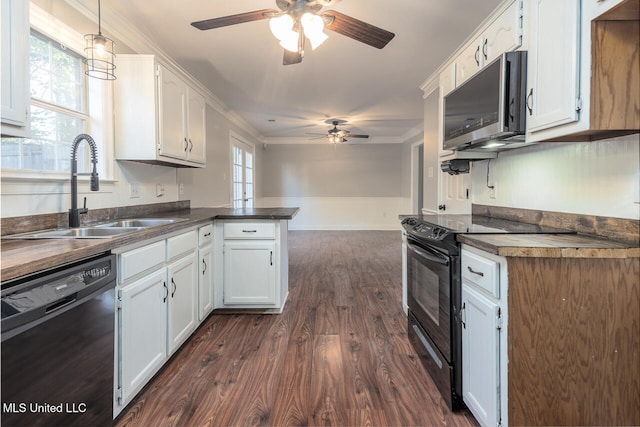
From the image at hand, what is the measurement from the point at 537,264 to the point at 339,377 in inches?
49.0

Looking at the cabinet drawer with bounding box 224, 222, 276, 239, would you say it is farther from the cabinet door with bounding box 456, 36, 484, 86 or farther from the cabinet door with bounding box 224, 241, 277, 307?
the cabinet door with bounding box 456, 36, 484, 86

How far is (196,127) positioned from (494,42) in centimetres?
256

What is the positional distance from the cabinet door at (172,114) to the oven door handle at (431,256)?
6.48ft

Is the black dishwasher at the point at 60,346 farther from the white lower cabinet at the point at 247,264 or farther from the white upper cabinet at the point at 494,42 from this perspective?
the white upper cabinet at the point at 494,42

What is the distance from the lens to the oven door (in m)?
1.63

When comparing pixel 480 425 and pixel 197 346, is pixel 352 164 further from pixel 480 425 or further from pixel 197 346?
pixel 480 425

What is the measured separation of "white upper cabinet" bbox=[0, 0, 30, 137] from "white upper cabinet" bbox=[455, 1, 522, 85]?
2.27 m

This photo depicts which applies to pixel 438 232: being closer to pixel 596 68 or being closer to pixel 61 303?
pixel 596 68

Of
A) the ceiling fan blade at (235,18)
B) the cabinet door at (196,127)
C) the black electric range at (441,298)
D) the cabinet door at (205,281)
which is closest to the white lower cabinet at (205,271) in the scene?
the cabinet door at (205,281)

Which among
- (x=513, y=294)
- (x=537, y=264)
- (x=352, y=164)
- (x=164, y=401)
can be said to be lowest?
(x=164, y=401)

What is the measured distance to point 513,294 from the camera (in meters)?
1.24

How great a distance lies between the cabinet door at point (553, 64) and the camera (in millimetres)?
1284

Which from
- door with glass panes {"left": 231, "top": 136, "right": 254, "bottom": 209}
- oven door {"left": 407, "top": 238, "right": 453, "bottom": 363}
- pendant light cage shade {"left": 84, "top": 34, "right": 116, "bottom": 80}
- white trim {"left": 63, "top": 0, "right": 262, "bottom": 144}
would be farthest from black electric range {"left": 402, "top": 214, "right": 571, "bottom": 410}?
door with glass panes {"left": 231, "top": 136, "right": 254, "bottom": 209}

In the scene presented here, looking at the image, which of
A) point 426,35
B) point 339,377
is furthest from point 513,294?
point 426,35
